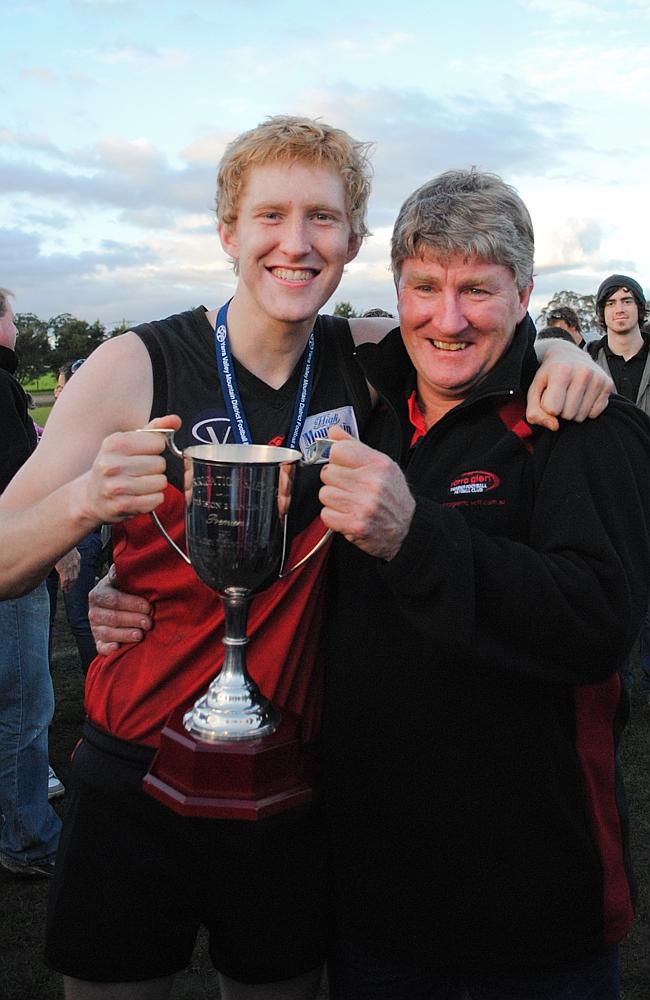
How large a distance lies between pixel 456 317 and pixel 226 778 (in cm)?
103

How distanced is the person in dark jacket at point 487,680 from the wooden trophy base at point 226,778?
0.84 feet

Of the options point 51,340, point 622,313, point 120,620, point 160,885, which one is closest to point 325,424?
point 120,620

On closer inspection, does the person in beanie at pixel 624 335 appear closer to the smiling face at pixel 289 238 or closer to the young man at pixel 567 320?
the young man at pixel 567 320

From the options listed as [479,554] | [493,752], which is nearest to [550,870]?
[493,752]

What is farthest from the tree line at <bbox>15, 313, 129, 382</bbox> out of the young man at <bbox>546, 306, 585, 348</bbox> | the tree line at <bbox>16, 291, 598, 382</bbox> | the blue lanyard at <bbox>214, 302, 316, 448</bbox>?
the blue lanyard at <bbox>214, 302, 316, 448</bbox>

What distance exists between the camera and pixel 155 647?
198 centimetres

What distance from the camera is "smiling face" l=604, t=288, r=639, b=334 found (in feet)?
22.7

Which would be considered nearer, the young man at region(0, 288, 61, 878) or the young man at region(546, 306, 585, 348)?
the young man at region(0, 288, 61, 878)

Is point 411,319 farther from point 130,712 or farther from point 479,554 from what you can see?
point 130,712

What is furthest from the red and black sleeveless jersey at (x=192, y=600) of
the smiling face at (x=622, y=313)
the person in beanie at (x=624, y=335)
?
the smiling face at (x=622, y=313)

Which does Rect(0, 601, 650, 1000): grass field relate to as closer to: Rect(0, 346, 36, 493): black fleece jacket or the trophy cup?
Rect(0, 346, 36, 493): black fleece jacket

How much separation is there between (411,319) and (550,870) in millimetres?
1163

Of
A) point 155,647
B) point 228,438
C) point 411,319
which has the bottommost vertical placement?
point 155,647

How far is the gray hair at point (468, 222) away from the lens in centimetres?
189
